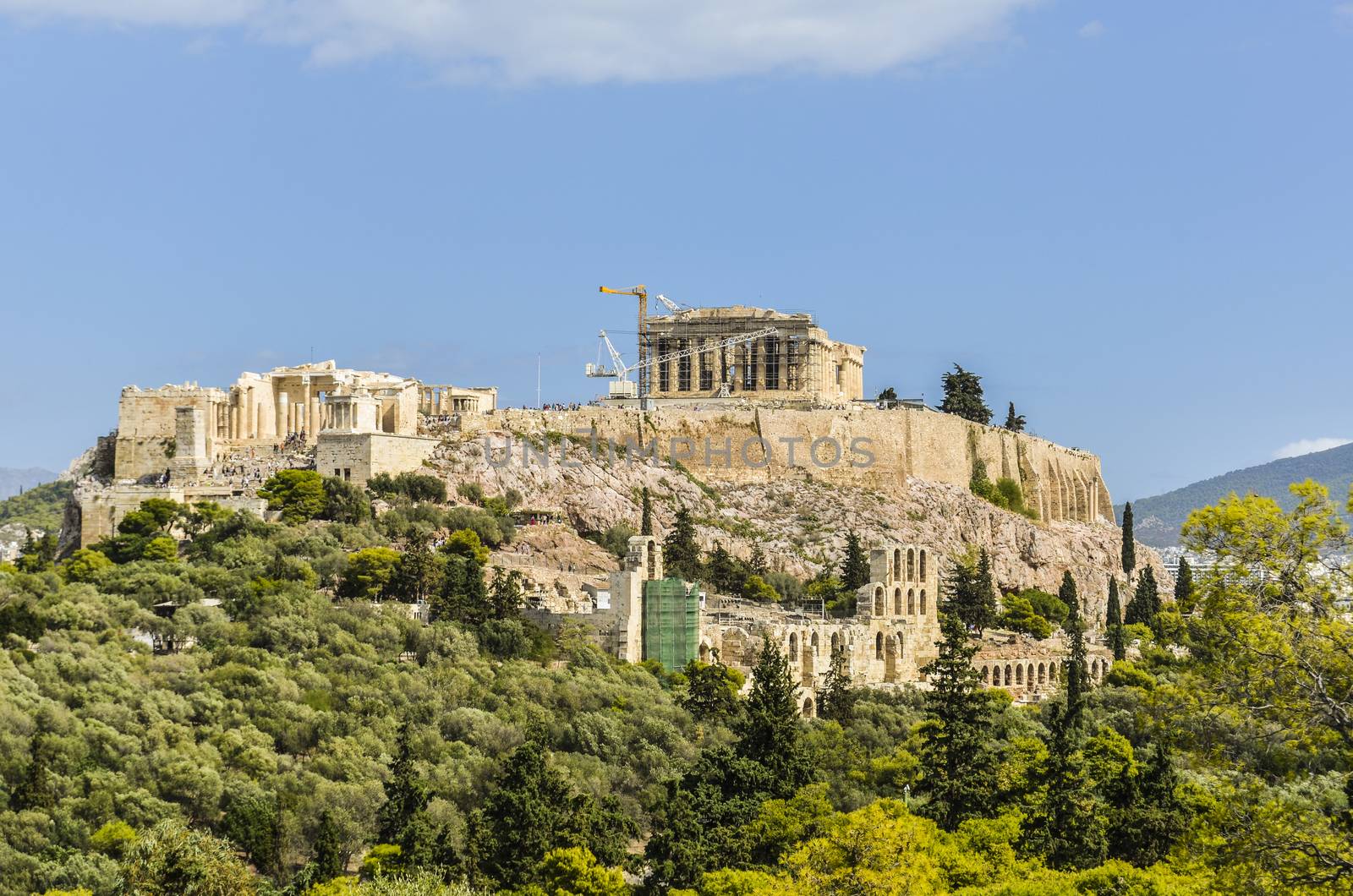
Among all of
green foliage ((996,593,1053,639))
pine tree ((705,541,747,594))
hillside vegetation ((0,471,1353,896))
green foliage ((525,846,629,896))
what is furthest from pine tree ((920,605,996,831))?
green foliage ((996,593,1053,639))

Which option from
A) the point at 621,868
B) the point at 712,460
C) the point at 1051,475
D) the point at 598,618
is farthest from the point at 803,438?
the point at 621,868

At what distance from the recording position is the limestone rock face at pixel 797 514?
248 ft

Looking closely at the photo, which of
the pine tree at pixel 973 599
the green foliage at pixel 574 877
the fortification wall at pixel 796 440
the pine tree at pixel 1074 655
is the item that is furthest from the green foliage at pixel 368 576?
the pine tree at pixel 973 599

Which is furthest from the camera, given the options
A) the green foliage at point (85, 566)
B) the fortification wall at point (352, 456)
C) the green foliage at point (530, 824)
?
the fortification wall at point (352, 456)

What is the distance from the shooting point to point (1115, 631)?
7238 centimetres

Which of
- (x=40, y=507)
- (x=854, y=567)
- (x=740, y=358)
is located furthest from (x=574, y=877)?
(x=40, y=507)

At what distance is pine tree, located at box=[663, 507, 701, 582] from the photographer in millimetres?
68750

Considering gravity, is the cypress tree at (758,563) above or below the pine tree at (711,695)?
above

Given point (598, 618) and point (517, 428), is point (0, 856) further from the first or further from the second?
point (517, 428)

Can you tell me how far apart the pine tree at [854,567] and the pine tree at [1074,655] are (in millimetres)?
8061

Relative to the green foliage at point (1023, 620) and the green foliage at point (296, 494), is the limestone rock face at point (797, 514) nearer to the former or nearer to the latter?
the green foliage at point (296, 494)

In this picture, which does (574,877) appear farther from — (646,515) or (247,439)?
(247,439)

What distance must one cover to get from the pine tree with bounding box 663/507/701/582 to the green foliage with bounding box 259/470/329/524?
40.2 ft

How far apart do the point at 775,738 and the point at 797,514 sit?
39.1 m
